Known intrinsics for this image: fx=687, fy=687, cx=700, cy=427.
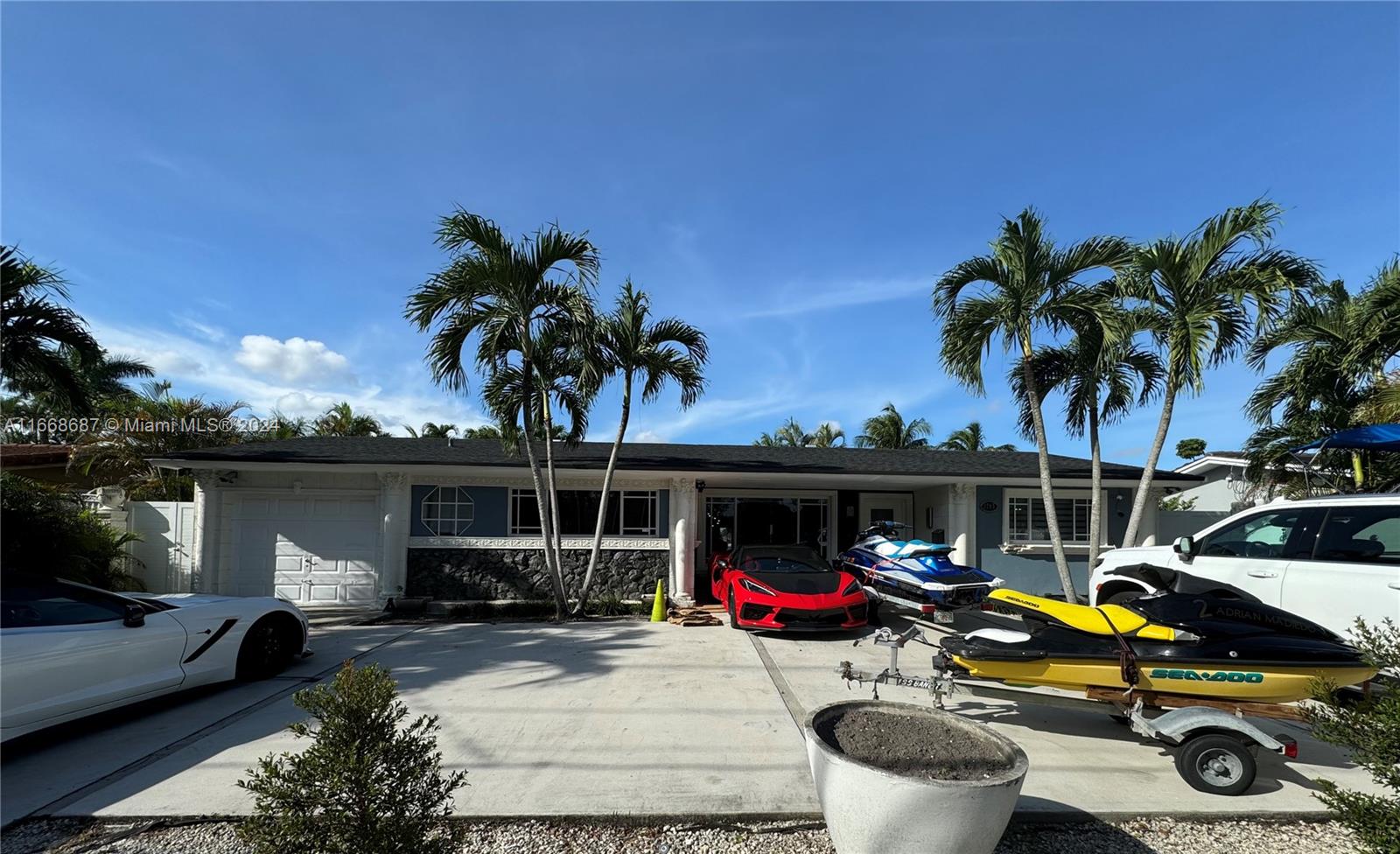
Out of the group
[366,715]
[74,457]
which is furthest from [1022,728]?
[74,457]

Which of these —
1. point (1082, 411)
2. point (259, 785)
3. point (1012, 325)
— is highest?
point (1012, 325)

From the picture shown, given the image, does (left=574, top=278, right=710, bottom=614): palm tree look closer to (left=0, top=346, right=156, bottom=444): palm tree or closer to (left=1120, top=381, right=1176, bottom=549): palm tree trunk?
(left=1120, top=381, right=1176, bottom=549): palm tree trunk

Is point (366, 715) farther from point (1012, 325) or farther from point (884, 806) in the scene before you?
point (1012, 325)

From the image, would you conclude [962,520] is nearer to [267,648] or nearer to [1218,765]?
[1218,765]

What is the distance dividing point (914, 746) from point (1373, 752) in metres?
1.84

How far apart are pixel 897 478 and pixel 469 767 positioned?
9.93m

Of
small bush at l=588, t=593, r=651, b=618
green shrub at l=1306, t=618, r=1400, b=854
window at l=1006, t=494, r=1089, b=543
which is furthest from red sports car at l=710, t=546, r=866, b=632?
green shrub at l=1306, t=618, r=1400, b=854

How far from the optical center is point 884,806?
2.81m

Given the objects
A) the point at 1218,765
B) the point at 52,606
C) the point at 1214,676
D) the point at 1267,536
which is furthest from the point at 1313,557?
the point at 52,606

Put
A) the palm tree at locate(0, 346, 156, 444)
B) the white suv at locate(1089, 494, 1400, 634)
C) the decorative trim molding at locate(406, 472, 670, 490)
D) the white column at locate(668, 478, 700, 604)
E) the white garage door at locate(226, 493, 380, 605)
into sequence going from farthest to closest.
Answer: the palm tree at locate(0, 346, 156, 444) → the white column at locate(668, 478, 700, 604) → the decorative trim molding at locate(406, 472, 670, 490) → the white garage door at locate(226, 493, 380, 605) → the white suv at locate(1089, 494, 1400, 634)

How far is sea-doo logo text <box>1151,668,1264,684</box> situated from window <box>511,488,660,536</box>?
29.6ft

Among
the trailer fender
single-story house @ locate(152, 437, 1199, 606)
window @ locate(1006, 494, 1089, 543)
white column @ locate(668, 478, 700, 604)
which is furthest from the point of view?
window @ locate(1006, 494, 1089, 543)

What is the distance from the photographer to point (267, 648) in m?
6.71

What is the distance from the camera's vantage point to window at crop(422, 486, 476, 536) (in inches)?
484
